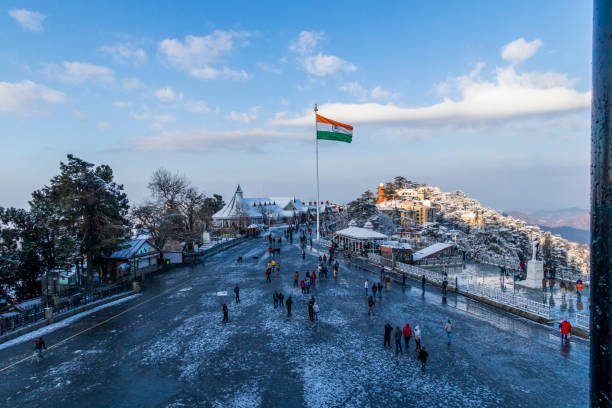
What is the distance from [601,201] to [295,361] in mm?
13443

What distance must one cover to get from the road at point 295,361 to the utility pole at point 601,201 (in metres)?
10.2

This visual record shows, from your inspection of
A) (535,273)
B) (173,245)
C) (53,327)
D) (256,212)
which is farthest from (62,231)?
(256,212)

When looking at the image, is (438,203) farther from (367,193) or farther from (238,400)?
(238,400)

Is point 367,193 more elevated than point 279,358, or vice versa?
point 367,193

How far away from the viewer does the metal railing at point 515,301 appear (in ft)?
58.0

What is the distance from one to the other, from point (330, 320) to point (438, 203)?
97535mm

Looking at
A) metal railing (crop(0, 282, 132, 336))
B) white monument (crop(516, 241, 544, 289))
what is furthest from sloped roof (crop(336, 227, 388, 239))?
metal railing (crop(0, 282, 132, 336))

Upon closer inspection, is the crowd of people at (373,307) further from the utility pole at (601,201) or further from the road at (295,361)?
the utility pole at (601,201)

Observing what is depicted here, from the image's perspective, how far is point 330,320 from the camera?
18.0 m

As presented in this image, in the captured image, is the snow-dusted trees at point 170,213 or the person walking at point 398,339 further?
the snow-dusted trees at point 170,213

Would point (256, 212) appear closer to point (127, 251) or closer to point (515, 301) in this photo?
point (127, 251)

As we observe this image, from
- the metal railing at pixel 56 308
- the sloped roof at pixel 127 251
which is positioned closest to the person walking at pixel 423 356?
the metal railing at pixel 56 308

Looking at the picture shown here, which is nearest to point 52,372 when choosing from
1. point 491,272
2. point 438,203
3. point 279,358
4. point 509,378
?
point 279,358

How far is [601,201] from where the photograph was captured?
1957 millimetres
